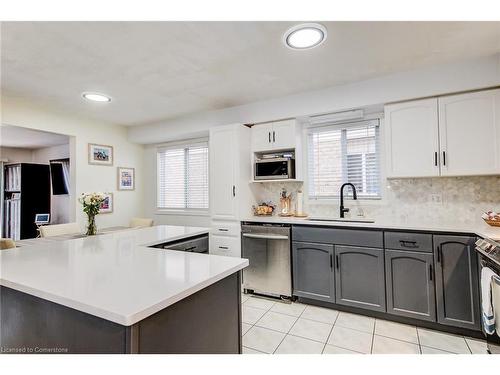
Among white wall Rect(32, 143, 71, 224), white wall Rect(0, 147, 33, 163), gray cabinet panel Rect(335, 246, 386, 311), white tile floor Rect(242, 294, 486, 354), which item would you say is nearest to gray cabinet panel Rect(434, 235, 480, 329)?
white tile floor Rect(242, 294, 486, 354)

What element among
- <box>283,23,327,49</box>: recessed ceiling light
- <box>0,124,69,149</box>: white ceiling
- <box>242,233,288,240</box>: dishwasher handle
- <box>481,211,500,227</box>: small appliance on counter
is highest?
<box>283,23,327,49</box>: recessed ceiling light

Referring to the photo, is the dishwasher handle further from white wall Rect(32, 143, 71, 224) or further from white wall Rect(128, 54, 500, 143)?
white wall Rect(32, 143, 71, 224)

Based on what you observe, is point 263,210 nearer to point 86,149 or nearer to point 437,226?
point 437,226

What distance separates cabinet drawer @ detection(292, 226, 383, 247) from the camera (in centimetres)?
248

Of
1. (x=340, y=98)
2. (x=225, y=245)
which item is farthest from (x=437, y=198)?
(x=225, y=245)

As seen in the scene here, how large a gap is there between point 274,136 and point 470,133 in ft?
6.39

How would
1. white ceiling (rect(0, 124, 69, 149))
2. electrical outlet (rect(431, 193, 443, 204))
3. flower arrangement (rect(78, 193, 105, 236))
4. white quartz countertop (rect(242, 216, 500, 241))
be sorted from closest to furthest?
white quartz countertop (rect(242, 216, 500, 241)) < electrical outlet (rect(431, 193, 443, 204)) < flower arrangement (rect(78, 193, 105, 236)) < white ceiling (rect(0, 124, 69, 149))

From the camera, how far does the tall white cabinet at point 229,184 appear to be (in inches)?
128

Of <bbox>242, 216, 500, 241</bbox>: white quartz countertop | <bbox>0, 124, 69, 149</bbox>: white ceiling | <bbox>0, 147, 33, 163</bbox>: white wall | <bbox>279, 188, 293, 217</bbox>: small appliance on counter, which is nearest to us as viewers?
<bbox>242, 216, 500, 241</bbox>: white quartz countertop

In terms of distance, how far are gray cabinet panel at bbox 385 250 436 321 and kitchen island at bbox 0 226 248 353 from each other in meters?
1.70

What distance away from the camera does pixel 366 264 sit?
251cm

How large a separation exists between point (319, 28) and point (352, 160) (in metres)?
1.75

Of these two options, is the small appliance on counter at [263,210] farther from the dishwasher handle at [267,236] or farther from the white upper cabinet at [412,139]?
the white upper cabinet at [412,139]
